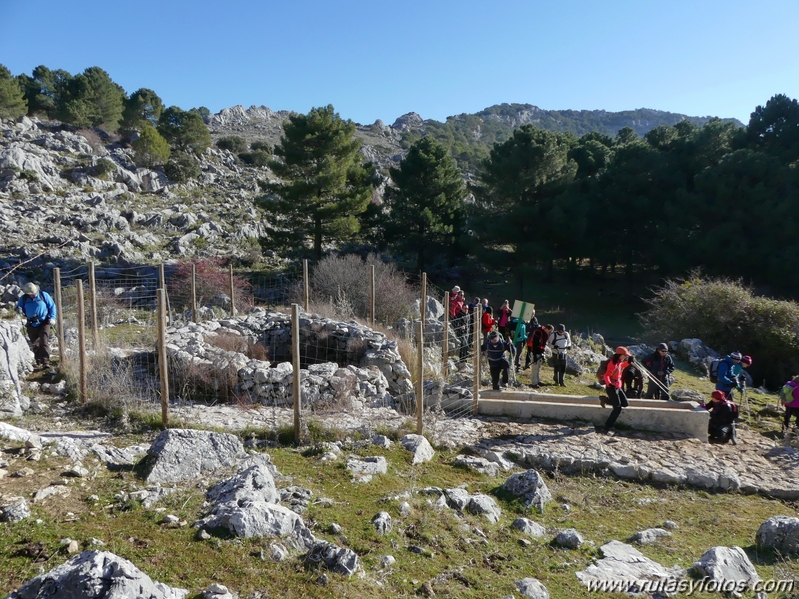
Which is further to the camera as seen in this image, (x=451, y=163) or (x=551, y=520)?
(x=451, y=163)

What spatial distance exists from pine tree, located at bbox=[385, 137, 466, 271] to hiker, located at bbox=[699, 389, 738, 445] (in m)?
20.8

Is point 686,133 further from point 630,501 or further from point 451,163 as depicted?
point 630,501

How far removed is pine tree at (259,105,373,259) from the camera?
26.6 metres

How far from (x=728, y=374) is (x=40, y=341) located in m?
11.7

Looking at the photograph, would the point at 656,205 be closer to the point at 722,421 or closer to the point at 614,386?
the point at 722,421

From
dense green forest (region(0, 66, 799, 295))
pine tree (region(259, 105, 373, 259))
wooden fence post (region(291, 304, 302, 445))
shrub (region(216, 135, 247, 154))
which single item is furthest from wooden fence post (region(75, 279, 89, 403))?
shrub (region(216, 135, 247, 154))

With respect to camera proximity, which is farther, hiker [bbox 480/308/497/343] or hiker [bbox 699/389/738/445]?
hiker [bbox 480/308/497/343]

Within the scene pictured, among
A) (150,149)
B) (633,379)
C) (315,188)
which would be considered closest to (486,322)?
(633,379)

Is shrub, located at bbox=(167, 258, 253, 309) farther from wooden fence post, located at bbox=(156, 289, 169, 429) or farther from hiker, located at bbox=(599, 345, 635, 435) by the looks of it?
hiker, located at bbox=(599, 345, 635, 435)

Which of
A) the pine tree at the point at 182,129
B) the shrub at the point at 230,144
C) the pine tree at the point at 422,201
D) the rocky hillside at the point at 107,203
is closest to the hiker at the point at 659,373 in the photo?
the rocky hillside at the point at 107,203

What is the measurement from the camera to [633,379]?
11297 mm

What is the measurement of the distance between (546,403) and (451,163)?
22.8 meters

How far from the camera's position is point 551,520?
19.4 ft

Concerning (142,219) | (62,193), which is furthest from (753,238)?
(62,193)
